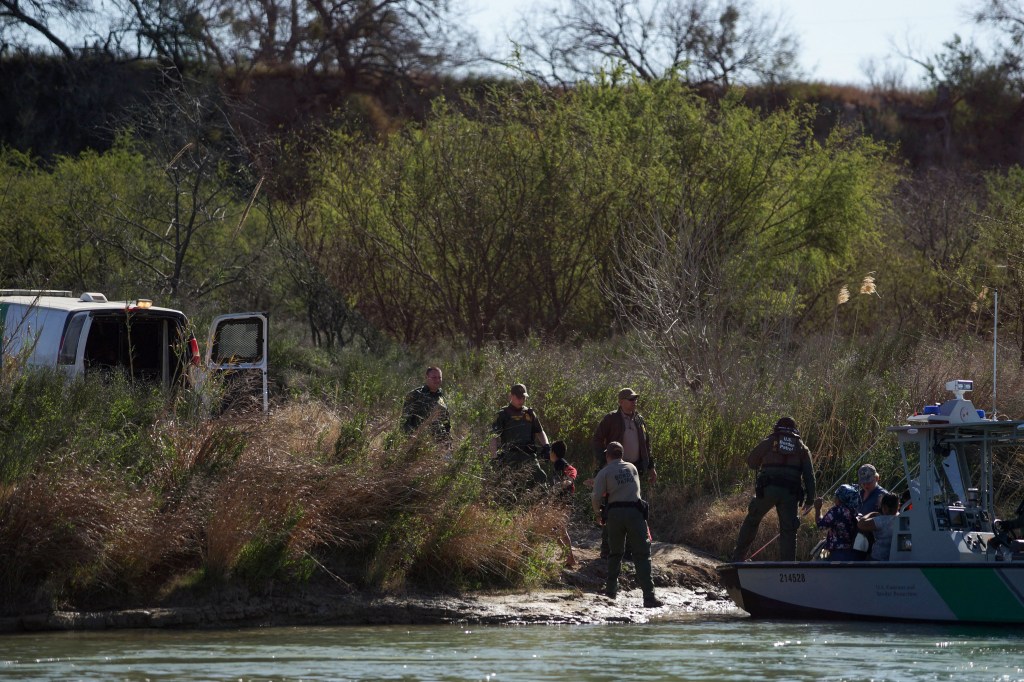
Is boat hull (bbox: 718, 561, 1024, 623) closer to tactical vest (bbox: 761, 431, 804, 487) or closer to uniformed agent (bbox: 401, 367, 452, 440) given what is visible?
tactical vest (bbox: 761, 431, 804, 487)

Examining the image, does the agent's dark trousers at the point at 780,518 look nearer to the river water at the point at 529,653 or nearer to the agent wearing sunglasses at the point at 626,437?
the agent wearing sunglasses at the point at 626,437

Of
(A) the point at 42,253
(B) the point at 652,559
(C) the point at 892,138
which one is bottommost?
(B) the point at 652,559

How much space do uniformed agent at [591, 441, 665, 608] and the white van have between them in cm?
379

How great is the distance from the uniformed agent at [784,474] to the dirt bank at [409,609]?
1168mm

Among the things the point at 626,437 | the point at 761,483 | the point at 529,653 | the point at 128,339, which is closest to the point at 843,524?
the point at 761,483

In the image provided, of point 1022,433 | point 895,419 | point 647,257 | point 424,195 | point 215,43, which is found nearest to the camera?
point 1022,433

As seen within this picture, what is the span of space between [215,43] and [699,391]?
32.0 m

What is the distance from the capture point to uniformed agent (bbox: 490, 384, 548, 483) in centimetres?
1688

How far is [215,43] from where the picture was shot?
4975 centimetres

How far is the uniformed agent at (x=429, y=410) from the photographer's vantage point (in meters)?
16.7

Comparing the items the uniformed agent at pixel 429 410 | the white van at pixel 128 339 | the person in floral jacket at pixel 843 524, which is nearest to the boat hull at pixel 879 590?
the person in floral jacket at pixel 843 524

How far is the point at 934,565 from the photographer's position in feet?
49.1

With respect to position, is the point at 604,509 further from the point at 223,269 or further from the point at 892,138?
the point at 892,138

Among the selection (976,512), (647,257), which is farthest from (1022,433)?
(647,257)
